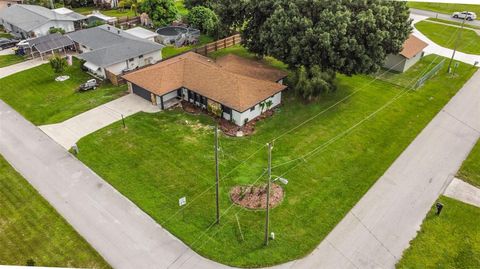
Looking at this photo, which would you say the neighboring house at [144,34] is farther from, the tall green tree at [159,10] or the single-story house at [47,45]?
the single-story house at [47,45]

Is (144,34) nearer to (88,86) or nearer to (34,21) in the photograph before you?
(88,86)

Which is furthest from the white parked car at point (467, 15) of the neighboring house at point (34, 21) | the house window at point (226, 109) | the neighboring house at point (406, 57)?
the neighboring house at point (34, 21)

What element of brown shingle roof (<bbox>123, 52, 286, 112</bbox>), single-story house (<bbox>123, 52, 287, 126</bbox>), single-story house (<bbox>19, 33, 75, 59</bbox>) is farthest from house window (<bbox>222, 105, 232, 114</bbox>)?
single-story house (<bbox>19, 33, 75, 59</bbox>)

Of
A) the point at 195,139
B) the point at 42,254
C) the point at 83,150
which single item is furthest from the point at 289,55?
the point at 42,254

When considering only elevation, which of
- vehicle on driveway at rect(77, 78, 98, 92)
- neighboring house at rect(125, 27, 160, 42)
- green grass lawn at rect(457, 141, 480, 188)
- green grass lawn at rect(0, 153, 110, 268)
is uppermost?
neighboring house at rect(125, 27, 160, 42)

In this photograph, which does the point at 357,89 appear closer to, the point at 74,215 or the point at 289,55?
the point at 289,55

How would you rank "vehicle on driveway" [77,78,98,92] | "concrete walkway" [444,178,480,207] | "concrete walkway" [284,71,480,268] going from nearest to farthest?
"concrete walkway" [284,71,480,268] → "concrete walkway" [444,178,480,207] → "vehicle on driveway" [77,78,98,92]

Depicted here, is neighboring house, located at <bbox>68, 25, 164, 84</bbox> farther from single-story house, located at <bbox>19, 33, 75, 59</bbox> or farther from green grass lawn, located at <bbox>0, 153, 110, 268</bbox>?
green grass lawn, located at <bbox>0, 153, 110, 268</bbox>
